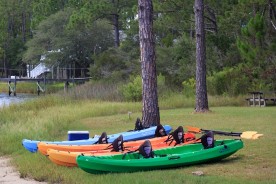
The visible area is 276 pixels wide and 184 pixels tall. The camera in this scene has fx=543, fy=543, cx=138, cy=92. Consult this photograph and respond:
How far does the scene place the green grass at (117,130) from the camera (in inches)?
375

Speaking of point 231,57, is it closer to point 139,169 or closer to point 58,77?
point 139,169

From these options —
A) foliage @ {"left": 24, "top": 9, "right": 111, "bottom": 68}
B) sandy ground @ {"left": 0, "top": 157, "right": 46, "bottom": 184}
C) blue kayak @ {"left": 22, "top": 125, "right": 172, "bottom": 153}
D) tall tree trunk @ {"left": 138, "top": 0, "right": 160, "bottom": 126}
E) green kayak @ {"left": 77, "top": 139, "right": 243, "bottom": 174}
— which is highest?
foliage @ {"left": 24, "top": 9, "right": 111, "bottom": 68}

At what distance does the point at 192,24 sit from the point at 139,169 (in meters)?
25.6

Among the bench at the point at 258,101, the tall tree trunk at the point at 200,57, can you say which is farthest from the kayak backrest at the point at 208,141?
the bench at the point at 258,101

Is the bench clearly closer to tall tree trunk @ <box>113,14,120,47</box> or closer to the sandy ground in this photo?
the sandy ground

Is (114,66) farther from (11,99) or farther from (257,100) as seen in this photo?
(257,100)

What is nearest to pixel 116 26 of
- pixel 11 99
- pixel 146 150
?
pixel 11 99

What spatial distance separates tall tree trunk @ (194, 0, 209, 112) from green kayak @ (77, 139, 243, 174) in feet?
32.8

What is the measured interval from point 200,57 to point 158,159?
1116 centimetres

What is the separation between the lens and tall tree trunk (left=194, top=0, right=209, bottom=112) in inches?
811

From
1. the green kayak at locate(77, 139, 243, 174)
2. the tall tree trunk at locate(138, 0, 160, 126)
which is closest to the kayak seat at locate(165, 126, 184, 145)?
the green kayak at locate(77, 139, 243, 174)

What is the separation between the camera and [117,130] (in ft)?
54.5

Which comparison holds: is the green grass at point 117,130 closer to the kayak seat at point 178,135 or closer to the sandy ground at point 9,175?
the sandy ground at point 9,175

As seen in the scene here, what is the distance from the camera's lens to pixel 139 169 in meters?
10.0
